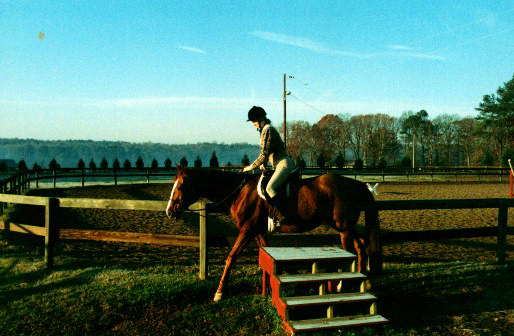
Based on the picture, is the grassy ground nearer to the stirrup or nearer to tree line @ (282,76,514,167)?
the stirrup

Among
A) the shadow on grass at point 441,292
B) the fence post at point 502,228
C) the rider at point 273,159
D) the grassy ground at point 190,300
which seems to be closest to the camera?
the grassy ground at point 190,300

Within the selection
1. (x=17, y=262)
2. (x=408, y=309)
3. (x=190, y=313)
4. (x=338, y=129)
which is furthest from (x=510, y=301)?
(x=338, y=129)

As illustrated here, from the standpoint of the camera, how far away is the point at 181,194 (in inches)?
199

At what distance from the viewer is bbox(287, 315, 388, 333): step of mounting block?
363 centimetres

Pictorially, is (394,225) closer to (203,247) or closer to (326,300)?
(203,247)

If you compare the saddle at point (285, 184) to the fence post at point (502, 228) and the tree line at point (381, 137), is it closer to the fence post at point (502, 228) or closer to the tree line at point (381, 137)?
the fence post at point (502, 228)

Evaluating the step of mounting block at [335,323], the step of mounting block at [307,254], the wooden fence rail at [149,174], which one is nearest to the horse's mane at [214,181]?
the step of mounting block at [307,254]

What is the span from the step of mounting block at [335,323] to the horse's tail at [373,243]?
2.15m

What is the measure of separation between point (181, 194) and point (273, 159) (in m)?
1.37

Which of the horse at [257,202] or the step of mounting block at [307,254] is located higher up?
the horse at [257,202]

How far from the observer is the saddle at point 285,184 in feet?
16.4

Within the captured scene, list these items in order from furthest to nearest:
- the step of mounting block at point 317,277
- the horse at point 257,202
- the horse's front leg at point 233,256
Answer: the horse at point 257,202 < the horse's front leg at point 233,256 < the step of mounting block at point 317,277

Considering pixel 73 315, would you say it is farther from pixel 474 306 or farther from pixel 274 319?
pixel 474 306

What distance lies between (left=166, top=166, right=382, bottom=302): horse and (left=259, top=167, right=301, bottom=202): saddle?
62 millimetres
